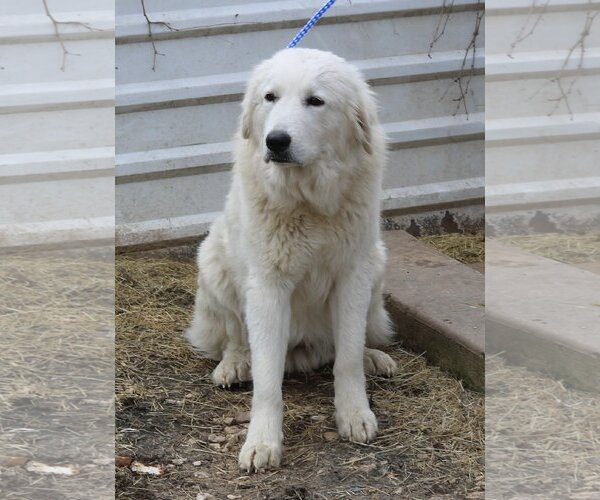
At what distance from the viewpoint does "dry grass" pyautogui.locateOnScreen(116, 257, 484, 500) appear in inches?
125

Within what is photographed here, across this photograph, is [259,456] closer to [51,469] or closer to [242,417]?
[242,417]

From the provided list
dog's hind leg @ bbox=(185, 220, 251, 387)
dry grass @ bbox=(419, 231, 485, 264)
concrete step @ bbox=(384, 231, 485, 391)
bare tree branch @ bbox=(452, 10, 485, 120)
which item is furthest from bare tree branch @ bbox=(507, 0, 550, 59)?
dog's hind leg @ bbox=(185, 220, 251, 387)

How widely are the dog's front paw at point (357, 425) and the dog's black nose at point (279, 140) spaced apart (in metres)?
1.07

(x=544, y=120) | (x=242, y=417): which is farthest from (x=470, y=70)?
(x=242, y=417)

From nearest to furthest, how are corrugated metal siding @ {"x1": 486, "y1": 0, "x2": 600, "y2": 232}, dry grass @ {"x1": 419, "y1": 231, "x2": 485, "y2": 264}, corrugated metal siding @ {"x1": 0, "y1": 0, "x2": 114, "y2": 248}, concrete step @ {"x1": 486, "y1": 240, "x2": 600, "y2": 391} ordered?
concrete step @ {"x1": 486, "y1": 240, "x2": 600, "y2": 391}, corrugated metal siding @ {"x1": 486, "y1": 0, "x2": 600, "y2": 232}, corrugated metal siding @ {"x1": 0, "y1": 0, "x2": 114, "y2": 248}, dry grass @ {"x1": 419, "y1": 231, "x2": 485, "y2": 264}

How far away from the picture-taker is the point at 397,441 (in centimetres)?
349

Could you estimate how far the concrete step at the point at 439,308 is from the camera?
13.1ft

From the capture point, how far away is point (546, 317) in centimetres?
390

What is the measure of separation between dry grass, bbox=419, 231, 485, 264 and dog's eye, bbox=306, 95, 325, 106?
2.54m

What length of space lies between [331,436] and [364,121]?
123 centimetres

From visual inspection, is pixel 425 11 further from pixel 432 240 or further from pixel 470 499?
pixel 470 499

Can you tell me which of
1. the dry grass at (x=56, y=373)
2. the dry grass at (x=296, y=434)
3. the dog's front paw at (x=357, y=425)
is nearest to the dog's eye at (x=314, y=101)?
the dog's front paw at (x=357, y=425)

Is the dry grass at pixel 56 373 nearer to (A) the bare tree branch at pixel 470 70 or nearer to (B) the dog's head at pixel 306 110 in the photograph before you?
(B) the dog's head at pixel 306 110

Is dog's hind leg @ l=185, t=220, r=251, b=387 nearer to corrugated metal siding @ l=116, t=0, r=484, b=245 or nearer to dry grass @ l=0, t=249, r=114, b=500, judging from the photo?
dry grass @ l=0, t=249, r=114, b=500
